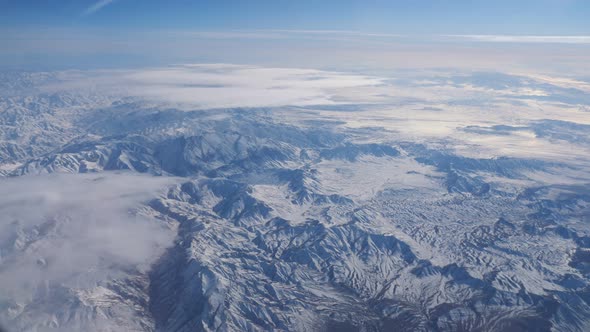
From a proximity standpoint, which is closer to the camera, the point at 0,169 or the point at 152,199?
the point at 152,199

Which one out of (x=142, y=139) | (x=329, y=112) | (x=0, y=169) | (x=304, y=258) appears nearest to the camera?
(x=304, y=258)

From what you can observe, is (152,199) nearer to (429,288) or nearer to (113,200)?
(113,200)

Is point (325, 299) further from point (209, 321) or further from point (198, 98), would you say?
point (198, 98)

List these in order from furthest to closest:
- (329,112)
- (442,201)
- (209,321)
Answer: (329,112) < (442,201) < (209,321)

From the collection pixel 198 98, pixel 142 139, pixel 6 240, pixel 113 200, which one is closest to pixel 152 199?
pixel 113 200

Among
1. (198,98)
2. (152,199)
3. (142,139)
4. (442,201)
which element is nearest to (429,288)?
(442,201)

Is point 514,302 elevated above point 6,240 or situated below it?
below
